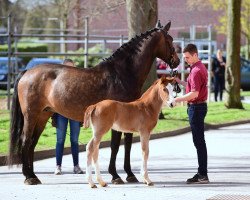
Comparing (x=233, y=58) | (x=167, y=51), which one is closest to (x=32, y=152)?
(x=167, y=51)

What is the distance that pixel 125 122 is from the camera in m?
13.0

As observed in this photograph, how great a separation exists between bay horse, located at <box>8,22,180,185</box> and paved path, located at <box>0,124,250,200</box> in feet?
2.10

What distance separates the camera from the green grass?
18.9 m

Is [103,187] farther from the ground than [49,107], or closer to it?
closer to it

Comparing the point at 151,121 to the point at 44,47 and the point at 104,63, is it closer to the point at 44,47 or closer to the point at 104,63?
the point at 104,63

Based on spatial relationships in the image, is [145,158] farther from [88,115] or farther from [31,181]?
[31,181]

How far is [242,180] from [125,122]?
7.24 ft

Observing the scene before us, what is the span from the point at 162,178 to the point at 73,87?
6.82 ft

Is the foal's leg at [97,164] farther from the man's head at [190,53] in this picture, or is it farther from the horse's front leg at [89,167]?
the man's head at [190,53]

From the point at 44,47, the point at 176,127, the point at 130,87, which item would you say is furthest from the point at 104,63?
the point at 44,47

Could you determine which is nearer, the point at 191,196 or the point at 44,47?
the point at 191,196

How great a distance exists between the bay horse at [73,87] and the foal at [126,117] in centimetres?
60

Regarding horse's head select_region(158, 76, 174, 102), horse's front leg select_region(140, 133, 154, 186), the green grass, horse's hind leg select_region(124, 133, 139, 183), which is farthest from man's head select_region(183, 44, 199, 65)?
the green grass

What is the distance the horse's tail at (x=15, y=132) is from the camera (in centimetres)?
1405
